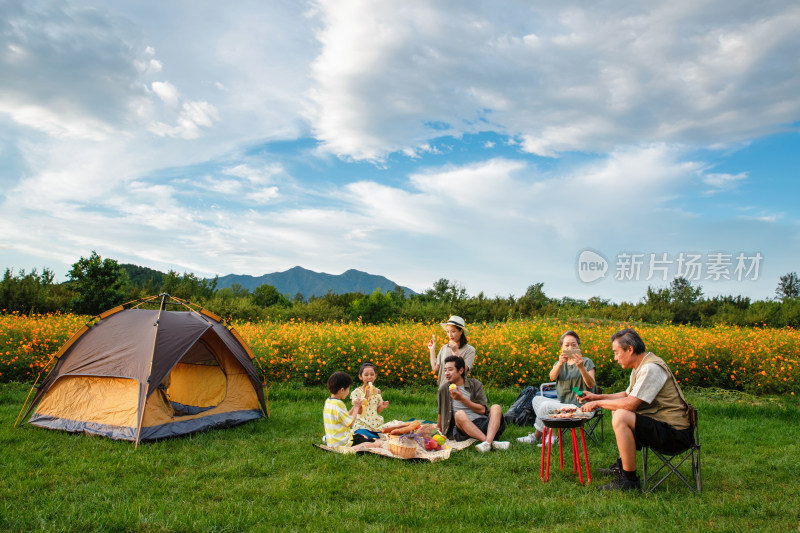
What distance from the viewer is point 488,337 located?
454 inches

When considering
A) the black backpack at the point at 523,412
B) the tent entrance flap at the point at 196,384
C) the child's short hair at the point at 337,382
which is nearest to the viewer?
the child's short hair at the point at 337,382

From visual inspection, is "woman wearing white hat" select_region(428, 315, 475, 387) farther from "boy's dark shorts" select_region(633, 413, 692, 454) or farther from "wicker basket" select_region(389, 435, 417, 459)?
"boy's dark shorts" select_region(633, 413, 692, 454)

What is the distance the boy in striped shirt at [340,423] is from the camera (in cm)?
597

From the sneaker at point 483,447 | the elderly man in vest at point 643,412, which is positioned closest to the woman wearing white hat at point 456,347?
the sneaker at point 483,447

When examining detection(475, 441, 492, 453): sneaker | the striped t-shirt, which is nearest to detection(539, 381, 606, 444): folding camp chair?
detection(475, 441, 492, 453): sneaker

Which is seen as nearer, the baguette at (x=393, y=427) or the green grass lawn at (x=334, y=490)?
the green grass lawn at (x=334, y=490)

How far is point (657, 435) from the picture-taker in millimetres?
4641

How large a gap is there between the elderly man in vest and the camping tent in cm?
500

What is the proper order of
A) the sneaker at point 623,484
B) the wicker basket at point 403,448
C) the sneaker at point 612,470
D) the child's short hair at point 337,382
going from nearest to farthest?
the sneaker at point 623,484
the sneaker at point 612,470
the wicker basket at point 403,448
the child's short hair at point 337,382

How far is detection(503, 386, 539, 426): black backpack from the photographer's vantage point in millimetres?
7457

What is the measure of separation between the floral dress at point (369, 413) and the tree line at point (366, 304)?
12612mm

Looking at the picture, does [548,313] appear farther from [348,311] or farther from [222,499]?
[222,499]

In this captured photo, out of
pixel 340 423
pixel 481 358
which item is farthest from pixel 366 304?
pixel 340 423

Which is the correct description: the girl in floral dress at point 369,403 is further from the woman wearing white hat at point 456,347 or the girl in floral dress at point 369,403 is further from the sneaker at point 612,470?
the sneaker at point 612,470
